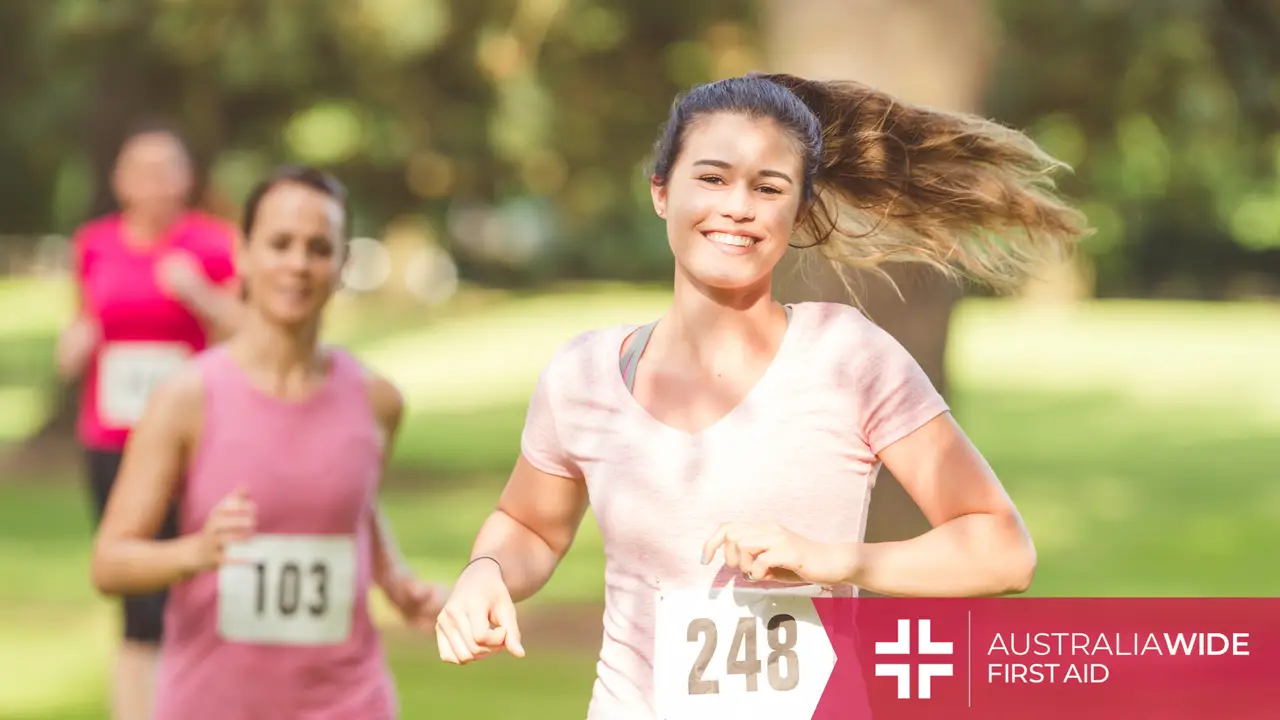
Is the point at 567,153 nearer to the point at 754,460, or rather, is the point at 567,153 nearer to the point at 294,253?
the point at 294,253

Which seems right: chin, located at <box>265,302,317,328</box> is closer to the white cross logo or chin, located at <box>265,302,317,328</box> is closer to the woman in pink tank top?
the woman in pink tank top

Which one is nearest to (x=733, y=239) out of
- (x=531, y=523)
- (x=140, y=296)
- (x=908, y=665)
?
(x=531, y=523)

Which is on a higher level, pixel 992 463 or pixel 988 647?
pixel 992 463

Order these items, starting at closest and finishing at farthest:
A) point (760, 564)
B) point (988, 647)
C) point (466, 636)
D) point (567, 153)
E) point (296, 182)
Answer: point (760, 564)
point (466, 636)
point (988, 647)
point (296, 182)
point (567, 153)

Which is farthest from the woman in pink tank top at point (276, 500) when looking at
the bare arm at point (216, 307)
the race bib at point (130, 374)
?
the race bib at point (130, 374)

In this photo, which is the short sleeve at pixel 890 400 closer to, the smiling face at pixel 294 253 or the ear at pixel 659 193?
the ear at pixel 659 193

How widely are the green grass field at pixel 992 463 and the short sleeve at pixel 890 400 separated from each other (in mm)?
5131

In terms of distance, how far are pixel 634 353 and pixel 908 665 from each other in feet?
2.88

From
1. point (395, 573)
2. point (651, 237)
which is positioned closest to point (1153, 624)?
point (395, 573)

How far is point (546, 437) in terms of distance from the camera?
9.55 feet

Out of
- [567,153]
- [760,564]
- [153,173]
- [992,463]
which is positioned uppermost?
[567,153]

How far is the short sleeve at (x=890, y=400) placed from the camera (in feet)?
8.96

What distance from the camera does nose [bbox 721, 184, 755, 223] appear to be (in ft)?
9.00

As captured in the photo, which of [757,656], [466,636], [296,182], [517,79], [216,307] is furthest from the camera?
[517,79]
